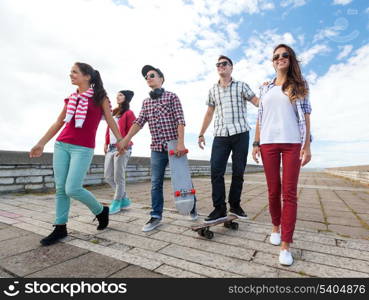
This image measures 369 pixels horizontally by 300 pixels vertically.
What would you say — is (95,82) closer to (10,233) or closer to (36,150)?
(36,150)

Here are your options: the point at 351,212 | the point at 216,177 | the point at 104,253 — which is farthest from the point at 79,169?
the point at 351,212

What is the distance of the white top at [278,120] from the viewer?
203cm

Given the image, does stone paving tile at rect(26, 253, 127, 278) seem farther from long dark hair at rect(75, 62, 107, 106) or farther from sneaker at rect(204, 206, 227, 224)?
long dark hair at rect(75, 62, 107, 106)

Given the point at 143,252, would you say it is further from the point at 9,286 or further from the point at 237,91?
the point at 237,91

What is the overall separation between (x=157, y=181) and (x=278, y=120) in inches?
64.9

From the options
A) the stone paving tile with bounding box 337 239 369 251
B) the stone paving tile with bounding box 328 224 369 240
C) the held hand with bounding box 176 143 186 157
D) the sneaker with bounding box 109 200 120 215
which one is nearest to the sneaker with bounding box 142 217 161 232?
the held hand with bounding box 176 143 186 157

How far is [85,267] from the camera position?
1.78 meters

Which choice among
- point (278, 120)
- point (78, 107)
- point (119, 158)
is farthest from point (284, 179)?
point (119, 158)

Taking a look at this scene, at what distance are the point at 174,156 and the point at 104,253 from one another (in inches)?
52.2

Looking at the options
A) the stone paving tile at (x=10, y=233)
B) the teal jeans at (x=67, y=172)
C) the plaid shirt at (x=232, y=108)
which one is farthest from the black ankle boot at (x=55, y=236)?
the plaid shirt at (x=232, y=108)

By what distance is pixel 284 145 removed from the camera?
2.05 m

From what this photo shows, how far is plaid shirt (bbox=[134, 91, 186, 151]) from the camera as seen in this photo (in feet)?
9.57

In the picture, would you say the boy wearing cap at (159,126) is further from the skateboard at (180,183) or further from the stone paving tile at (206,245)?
the stone paving tile at (206,245)

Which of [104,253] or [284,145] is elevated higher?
[284,145]
